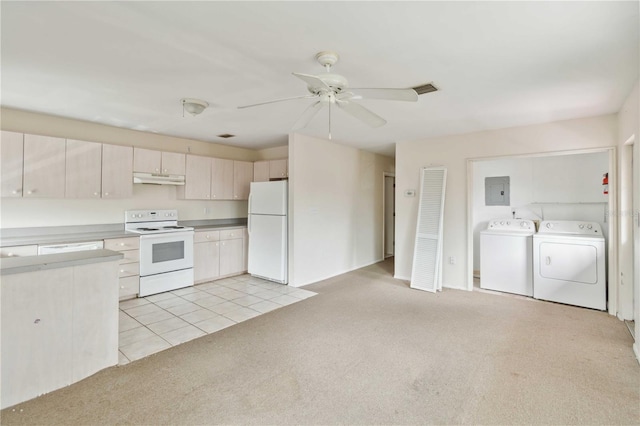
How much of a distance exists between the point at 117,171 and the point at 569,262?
6040mm

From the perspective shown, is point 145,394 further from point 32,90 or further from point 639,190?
point 639,190

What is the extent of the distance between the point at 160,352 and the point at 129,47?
2422 millimetres

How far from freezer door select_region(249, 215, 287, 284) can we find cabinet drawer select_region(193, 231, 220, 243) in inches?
21.7

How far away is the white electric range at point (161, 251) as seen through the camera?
4141mm

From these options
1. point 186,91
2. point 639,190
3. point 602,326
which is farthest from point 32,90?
point 602,326

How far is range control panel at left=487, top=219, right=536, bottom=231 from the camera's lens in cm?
444

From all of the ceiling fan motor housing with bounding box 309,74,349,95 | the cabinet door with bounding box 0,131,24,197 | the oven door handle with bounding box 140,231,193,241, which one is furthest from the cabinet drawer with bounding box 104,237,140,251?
the ceiling fan motor housing with bounding box 309,74,349,95

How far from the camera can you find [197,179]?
5.01 m

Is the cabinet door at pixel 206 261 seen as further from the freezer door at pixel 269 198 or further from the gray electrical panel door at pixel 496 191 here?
the gray electrical panel door at pixel 496 191

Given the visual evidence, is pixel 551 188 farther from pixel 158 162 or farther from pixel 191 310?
pixel 158 162

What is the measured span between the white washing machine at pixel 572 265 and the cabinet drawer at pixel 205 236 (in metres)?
4.69

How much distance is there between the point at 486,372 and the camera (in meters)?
2.34

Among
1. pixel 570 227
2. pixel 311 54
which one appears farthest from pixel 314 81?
pixel 570 227

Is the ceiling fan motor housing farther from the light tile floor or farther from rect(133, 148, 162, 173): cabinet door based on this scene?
rect(133, 148, 162, 173): cabinet door
